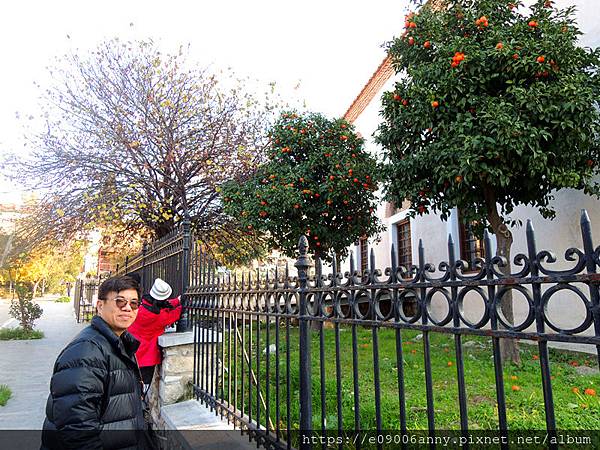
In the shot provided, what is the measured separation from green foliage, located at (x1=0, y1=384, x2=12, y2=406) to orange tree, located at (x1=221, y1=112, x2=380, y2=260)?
5288mm

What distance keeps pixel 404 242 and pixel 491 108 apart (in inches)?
314

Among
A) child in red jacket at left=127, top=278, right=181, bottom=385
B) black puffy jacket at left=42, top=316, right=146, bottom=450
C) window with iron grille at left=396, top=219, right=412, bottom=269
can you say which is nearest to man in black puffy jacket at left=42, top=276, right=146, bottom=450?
black puffy jacket at left=42, top=316, right=146, bottom=450

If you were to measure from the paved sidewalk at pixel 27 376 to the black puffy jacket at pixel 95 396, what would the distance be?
12.8ft

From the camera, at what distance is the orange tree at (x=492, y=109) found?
5.72 metres

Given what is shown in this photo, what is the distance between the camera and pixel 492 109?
5859 millimetres

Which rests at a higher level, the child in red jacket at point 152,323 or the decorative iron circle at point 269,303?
the decorative iron circle at point 269,303

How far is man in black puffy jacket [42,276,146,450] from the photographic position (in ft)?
6.66

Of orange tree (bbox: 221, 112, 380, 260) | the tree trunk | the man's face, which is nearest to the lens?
the man's face

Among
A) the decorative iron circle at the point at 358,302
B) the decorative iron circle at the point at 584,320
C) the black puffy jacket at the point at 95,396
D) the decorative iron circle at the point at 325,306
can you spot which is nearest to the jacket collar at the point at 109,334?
the black puffy jacket at the point at 95,396

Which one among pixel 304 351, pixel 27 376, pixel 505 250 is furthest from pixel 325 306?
pixel 27 376

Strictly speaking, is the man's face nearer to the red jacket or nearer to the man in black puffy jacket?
the man in black puffy jacket

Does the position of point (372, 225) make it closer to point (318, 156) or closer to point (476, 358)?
point (318, 156)

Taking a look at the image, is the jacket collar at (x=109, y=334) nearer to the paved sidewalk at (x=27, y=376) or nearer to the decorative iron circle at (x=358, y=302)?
the decorative iron circle at (x=358, y=302)

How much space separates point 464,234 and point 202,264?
25.1 ft
